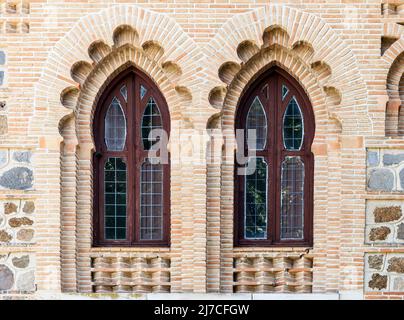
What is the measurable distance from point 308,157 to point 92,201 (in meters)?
2.70

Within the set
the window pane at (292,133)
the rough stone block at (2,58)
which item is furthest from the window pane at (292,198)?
the rough stone block at (2,58)

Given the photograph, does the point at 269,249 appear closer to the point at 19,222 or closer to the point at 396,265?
the point at 396,265

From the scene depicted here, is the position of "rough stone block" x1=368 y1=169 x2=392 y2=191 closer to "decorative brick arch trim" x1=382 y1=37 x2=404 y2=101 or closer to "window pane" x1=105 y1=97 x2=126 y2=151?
"decorative brick arch trim" x1=382 y1=37 x2=404 y2=101

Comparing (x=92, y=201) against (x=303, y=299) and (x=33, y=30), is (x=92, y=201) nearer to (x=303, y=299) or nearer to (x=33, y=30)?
(x=33, y=30)

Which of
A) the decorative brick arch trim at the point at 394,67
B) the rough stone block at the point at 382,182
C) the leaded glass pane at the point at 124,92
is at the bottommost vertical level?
the rough stone block at the point at 382,182

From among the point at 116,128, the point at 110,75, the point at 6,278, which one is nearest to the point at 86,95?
the point at 110,75

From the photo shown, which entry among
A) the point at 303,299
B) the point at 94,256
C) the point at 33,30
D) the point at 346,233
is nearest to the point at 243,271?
the point at 303,299

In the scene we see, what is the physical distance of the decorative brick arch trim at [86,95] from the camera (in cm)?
798

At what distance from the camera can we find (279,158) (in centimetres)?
Answer: 833

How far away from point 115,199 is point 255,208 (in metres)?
1.73

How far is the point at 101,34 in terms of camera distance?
7.99m

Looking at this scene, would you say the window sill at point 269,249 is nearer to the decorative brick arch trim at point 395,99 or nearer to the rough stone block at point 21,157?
the decorative brick arch trim at point 395,99

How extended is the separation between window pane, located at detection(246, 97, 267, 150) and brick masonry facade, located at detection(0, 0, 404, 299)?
0.92 ft

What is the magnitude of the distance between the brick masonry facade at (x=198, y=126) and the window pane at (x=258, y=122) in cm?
28
